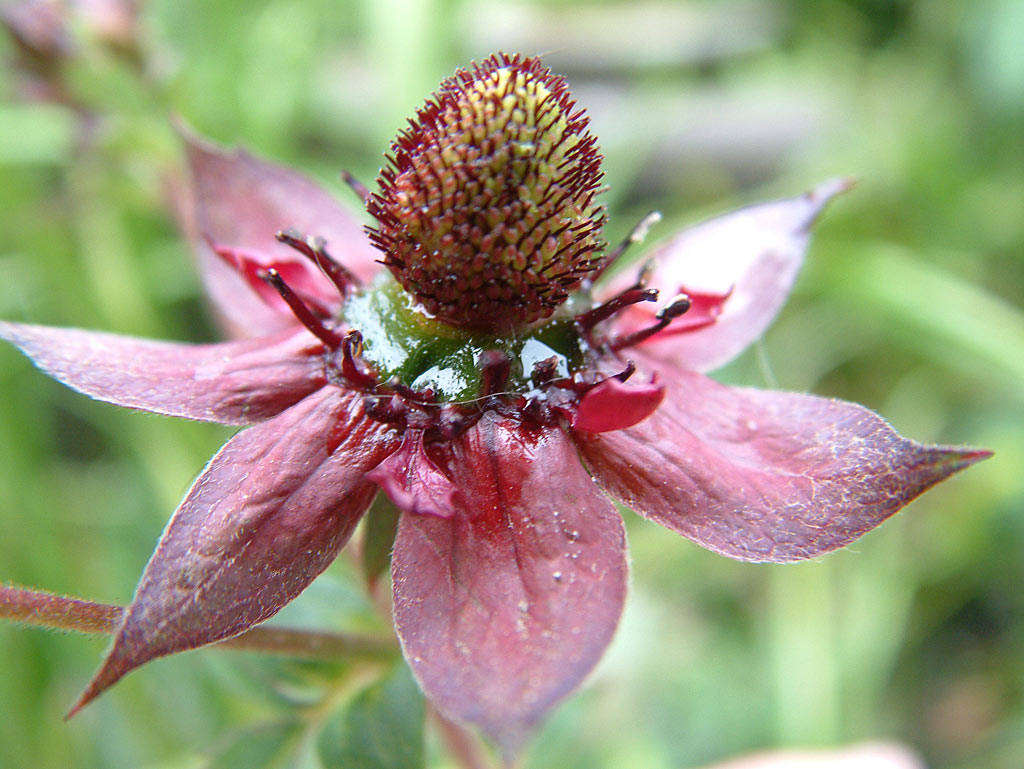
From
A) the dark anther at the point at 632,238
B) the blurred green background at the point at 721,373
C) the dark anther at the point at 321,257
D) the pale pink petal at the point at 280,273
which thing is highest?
the dark anther at the point at 632,238

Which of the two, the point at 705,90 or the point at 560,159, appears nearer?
the point at 560,159

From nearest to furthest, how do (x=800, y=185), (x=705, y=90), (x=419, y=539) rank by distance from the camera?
(x=419, y=539)
(x=800, y=185)
(x=705, y=90)

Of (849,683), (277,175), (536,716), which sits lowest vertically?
(849,683)

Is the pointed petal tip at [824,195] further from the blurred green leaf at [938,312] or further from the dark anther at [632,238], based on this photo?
the blurred green leaf at [938,312]

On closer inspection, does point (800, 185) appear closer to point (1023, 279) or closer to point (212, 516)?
point (1023, 279)

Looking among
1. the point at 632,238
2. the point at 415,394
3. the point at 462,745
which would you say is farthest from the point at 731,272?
the point at 462,745

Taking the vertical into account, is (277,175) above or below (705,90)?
above

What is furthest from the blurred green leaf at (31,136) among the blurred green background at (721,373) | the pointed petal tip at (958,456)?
the pointed petal tip at (958,456)

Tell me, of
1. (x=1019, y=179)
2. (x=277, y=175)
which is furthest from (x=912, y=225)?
(x=277, y=175)
